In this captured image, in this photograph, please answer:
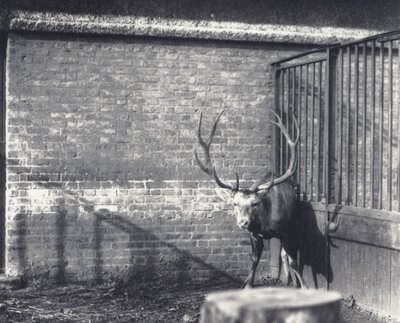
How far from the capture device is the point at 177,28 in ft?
30.8

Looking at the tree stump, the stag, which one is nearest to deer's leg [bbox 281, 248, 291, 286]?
the stag

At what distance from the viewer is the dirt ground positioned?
7.57 m

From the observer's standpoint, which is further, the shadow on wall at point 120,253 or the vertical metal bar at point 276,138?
the vertical metal bar at point 276,138

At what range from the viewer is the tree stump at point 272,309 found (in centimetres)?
421

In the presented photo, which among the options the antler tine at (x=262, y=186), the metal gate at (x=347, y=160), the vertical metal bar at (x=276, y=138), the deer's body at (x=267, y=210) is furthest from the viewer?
the vertical metal bar at (x=276, y=138)

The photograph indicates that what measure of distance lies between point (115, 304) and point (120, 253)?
3.91 feet

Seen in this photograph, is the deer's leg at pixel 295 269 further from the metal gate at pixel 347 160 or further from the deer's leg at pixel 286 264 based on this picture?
the metal gate at pixel 347 160

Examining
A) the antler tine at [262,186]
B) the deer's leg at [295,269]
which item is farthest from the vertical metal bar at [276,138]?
the deer's leg at [295,269]

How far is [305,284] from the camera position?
8.75 metres

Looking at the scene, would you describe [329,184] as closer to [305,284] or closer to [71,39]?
[305,284]

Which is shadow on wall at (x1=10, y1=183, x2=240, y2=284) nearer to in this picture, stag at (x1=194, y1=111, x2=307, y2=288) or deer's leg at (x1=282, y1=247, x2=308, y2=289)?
stag at (x1=194, y1=111, x2=307, y2=288)

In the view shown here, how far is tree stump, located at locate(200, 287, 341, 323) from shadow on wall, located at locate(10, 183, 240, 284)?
4888 millimetres

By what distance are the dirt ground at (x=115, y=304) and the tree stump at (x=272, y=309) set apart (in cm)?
312

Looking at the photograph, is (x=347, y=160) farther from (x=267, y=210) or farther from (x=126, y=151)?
(x=126, y=151)
